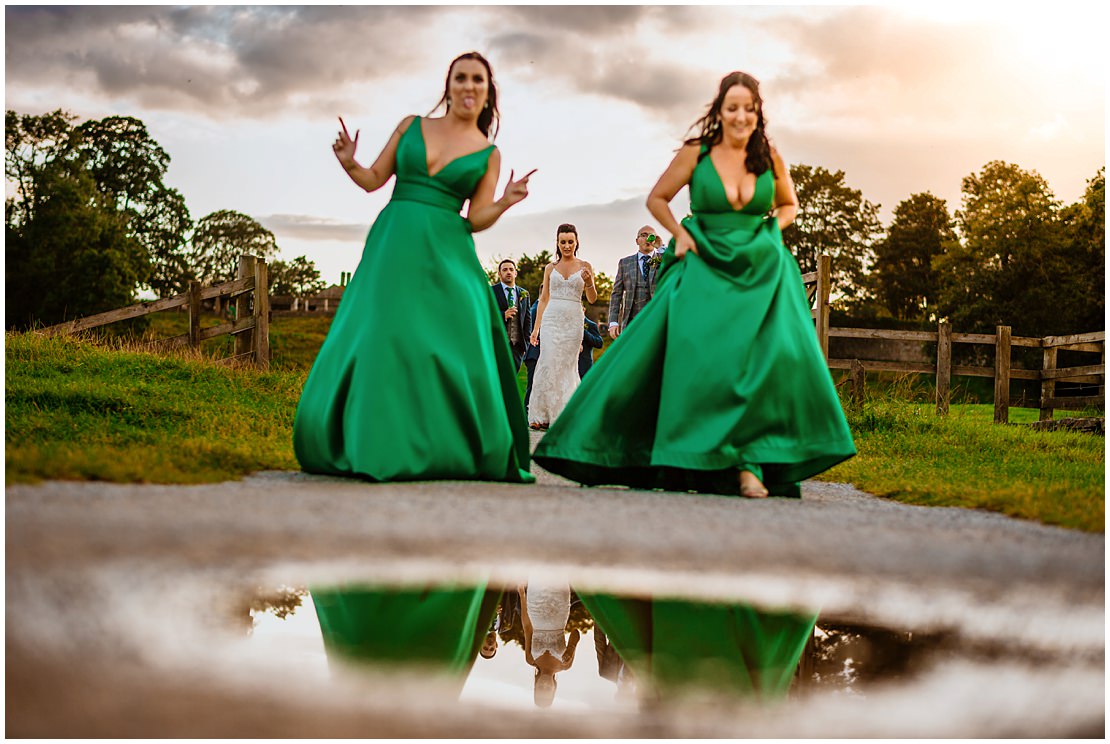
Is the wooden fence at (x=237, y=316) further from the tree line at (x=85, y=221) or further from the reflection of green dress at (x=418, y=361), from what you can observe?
the tree line at (x=85, y=221)

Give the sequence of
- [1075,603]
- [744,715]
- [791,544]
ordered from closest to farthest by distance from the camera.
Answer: [744,715], [1075,603], [791,544]

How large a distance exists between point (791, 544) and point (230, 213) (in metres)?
62.4

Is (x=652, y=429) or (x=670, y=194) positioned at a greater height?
(x=670, y=194)

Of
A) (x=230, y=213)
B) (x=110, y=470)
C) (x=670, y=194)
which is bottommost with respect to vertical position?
(x=110, y=470)

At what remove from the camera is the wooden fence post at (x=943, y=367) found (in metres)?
18.0

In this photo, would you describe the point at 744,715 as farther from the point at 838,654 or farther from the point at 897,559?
the point at 897,559

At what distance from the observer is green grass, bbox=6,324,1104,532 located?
5805 millimetres

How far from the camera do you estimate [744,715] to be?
2.36 m

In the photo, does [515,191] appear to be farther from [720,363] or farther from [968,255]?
[968,255]

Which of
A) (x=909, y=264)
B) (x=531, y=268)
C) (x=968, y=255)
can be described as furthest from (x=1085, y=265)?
(x=531, y=268)

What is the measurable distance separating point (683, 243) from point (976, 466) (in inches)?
192

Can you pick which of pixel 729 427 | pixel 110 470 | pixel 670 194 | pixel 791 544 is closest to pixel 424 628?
pixel 791 544

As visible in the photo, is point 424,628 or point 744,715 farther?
point 424,628

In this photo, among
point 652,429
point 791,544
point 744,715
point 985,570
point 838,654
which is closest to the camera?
point 744,715
